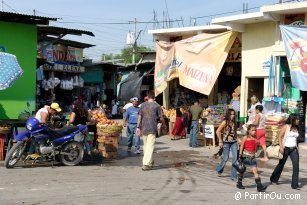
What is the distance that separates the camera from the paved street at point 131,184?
25.0 feet

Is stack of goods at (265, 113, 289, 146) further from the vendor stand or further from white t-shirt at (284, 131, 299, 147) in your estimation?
the vendor stand

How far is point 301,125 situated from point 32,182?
9.76 m

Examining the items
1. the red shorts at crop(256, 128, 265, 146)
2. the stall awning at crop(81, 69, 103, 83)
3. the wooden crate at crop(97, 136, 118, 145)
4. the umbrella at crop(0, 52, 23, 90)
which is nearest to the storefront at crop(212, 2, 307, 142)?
the red shorts at crop(256, 128, 265, 146)

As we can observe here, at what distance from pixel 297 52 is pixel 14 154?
29.2 feet

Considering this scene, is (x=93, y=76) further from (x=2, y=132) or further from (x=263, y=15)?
(x=2, y=132)

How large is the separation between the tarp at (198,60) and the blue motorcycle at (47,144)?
24.6 feet

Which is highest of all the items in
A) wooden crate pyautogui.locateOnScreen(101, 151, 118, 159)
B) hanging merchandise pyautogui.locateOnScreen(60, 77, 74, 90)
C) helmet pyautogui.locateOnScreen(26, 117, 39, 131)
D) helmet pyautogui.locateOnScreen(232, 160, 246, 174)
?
hanging merchandise pyautogui.locateOnScreen(60, 77, 74, 90)

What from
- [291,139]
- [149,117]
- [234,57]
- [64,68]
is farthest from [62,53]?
[291,139]

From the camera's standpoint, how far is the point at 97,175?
9.81m

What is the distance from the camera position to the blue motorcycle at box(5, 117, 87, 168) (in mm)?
10617

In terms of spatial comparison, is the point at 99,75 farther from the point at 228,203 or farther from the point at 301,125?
the point at 228,203

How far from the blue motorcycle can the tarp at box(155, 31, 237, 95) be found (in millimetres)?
7499

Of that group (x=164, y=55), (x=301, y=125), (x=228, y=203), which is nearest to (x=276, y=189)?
(x=228, y=203)

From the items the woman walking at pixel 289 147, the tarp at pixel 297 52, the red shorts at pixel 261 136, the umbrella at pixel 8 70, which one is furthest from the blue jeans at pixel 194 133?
the woman walking at pixel 289 147
